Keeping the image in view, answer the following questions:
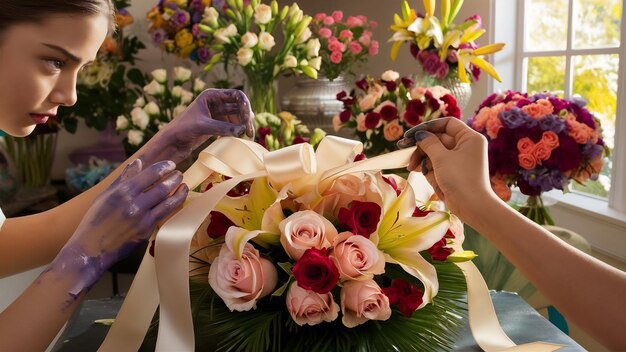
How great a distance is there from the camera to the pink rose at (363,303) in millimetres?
630

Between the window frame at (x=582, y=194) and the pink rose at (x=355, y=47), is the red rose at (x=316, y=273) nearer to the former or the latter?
the window frame at (x=582, y=194)

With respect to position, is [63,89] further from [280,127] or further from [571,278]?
[280,127]

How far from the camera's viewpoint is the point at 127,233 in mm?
749

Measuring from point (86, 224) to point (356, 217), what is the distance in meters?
0.31

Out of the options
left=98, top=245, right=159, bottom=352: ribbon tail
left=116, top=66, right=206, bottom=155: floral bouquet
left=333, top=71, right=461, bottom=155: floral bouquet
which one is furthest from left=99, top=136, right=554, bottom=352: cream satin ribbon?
left=116, top=66, right=206, bottom=155: floral bouquet

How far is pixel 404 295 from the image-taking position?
647mm

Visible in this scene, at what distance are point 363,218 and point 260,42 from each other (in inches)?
49.2

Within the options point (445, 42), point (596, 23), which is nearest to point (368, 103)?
point (445, 42)

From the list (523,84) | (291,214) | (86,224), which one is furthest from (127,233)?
(523,84)

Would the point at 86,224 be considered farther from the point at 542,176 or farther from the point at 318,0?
the point at 318,0

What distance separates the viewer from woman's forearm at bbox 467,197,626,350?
670 mm

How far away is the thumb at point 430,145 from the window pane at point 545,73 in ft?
5.29

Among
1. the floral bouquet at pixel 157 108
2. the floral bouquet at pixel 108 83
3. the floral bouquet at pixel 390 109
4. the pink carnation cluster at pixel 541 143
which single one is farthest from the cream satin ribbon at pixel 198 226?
the floral bouquet at pixel 108 83

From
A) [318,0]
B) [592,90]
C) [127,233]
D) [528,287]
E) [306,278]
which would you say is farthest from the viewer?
[318,0]
